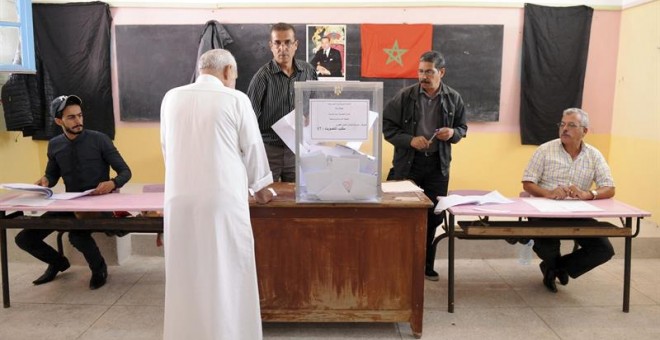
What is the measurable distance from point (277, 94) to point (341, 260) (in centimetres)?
114

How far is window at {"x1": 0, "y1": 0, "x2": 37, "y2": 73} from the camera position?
4.12 meters

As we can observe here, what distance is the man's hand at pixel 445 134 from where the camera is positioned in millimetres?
3138

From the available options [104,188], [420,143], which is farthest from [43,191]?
[420,143]

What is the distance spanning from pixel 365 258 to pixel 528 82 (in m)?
3.12

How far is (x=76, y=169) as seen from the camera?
334 cm

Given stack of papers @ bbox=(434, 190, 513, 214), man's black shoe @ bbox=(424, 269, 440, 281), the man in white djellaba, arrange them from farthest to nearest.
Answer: man's black shoe @ bbox=(424, 269, 440, 281)
stack of papers @ bbox=(434, 190, 513, 214)
the man in white djellaba

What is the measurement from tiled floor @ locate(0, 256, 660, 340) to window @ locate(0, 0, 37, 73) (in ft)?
5.35

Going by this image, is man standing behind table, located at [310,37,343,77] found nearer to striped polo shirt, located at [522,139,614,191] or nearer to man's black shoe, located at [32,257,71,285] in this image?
striped polo shirt, located at [522,139,614,191]

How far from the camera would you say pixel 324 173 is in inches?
96.5

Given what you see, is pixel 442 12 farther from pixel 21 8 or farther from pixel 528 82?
pixel 21 8

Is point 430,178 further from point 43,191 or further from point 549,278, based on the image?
point 43,191

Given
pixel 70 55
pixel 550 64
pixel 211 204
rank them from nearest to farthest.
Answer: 1. pixel 211 204
2. pixel 550 64
3. pixel 70 55

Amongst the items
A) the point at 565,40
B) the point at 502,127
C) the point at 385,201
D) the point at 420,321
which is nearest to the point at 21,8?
Result: the point at 385,201

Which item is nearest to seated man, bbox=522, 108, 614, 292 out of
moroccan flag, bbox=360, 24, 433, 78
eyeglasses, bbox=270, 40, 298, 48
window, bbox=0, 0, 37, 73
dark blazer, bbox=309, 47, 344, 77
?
eyeglasses, bbox=270, 40, 298, 48
